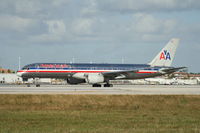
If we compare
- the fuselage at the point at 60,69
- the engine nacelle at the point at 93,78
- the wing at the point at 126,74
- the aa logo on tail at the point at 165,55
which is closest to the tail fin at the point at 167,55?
the aa logo on tail at the point at 165,55

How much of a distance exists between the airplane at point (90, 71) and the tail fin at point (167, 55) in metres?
1.42

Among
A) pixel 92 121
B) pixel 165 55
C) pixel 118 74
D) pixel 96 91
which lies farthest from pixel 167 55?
pixel 92 121

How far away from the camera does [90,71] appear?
64188 mm

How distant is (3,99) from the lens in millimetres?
30562

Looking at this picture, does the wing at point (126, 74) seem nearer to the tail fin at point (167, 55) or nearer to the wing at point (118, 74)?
the wing at point (118, 74)

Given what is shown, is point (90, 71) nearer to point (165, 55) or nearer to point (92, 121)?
point (165, 55)

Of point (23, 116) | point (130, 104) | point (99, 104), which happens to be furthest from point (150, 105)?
point (23, 116)

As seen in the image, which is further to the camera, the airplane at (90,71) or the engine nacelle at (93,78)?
the airplane at (90,71)

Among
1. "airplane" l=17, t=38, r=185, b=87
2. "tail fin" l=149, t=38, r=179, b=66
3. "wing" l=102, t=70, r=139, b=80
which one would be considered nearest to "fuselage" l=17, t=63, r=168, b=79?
"airplane" l=17, t=38, r=185, b=87

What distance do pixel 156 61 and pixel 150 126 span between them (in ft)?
181

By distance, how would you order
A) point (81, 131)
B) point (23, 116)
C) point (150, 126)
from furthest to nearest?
point (23, 116) < point (150, 126) < point (81, 131)

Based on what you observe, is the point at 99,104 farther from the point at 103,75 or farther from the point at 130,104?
the point at 103,75

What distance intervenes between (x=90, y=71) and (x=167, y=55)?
57.4 ft

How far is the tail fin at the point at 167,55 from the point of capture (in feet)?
235
